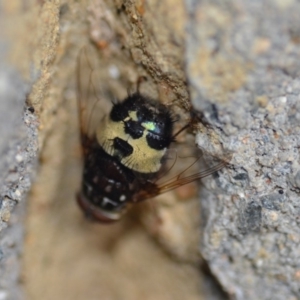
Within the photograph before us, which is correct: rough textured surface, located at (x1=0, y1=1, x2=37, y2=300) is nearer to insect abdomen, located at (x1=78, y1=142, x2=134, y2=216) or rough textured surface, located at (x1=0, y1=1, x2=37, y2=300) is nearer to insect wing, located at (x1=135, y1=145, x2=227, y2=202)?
insect abdomen, located at (x1=78, y1=142, x2=134, y2=216)

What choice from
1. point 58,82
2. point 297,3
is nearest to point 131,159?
point 58,82

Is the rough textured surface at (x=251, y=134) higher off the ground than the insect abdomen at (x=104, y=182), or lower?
higher

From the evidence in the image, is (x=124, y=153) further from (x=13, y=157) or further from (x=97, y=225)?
(x=97, y=225)

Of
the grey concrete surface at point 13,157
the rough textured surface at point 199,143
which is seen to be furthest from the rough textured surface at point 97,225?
the grey concrete surface at point 13,157

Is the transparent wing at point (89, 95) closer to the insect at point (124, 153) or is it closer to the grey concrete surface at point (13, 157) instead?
the insect at point (124, 153)

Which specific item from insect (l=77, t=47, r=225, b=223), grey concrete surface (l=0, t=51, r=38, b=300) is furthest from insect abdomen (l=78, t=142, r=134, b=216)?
grey concrete surface (l=0, t=51, r=38, b=300)

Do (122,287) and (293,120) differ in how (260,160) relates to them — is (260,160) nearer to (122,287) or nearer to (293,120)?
(293,120)
